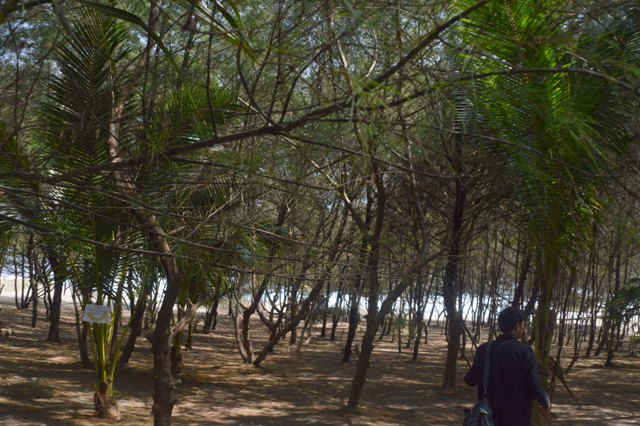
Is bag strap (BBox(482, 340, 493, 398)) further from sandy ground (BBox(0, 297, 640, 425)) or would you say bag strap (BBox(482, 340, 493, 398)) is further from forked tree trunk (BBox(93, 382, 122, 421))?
forked tree trunk (BBox(93, 382, 122, 421))

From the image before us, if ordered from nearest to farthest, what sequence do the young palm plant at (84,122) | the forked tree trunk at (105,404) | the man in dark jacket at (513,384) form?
1. the young palm plant at (84,122)
2. the man in dark jacket at (513,384)
3. the forked tree trunk at (105,404)

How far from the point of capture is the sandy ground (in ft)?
29.0

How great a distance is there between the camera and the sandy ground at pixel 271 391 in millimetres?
8828

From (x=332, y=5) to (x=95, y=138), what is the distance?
1.71 metres

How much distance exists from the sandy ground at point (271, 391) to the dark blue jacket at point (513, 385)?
4.43 m

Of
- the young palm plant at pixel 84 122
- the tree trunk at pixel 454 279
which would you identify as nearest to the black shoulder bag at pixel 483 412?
the young palm plant at pixel 84 122

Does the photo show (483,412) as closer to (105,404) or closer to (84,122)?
(84,122)

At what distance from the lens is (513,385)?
449cm

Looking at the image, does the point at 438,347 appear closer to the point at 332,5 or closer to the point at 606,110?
the point at 606,110

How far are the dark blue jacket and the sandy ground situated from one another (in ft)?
14.5

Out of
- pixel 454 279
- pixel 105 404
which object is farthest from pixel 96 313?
pixel 454 279

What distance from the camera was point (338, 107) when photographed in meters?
2.27

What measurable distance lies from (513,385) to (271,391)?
718 cm

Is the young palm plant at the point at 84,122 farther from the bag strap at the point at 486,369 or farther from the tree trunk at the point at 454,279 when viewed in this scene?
the tree trunk at the point at 454,279
